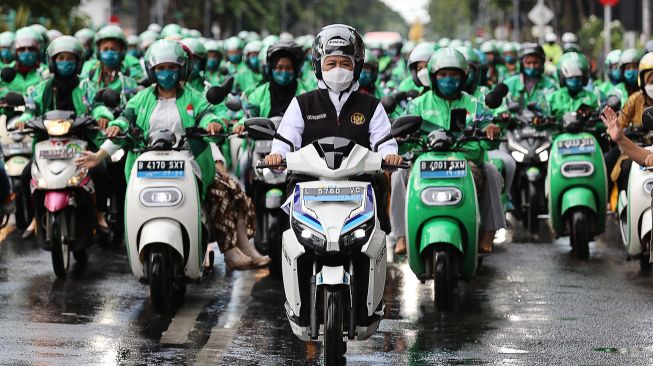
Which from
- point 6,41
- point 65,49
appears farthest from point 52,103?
point 6,41

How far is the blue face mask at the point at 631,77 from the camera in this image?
14117 mm

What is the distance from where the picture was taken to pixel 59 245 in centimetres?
1060

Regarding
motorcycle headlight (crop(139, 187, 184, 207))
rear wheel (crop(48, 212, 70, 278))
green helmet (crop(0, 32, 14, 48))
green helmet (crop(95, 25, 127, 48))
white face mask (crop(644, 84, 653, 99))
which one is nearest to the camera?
motorcycle headlight (crop(139, 187, 184, 207))

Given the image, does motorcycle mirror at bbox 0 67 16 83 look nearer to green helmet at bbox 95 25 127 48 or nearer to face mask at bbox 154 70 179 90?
green helmet at bbox 95 25 127 48

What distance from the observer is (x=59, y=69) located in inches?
452

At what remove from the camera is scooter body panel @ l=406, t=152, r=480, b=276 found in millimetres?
9492

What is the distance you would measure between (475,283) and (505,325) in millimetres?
1895

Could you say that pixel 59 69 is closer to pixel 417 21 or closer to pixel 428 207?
pixel 428 207

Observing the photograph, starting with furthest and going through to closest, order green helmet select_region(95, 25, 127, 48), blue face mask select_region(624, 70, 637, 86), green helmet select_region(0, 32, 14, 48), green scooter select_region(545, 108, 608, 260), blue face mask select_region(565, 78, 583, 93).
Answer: green helmet select_region(0, 32, 14, 48), green helmet select_region(95, 25, 127, 48), blue face mask select_region(624, 70, 637, 86), blue face mask select_region(565, 78, 583, 93), green scooter select_region(545, 108, 608, 260)

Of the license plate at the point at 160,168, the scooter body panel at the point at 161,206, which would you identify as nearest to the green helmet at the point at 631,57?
the scooter body panel at the point at 161,206

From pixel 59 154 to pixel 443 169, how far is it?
2881 millimetres

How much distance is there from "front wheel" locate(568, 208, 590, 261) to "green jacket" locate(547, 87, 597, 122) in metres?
1.18

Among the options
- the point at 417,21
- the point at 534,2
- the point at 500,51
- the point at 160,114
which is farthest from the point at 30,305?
the point at 417,21

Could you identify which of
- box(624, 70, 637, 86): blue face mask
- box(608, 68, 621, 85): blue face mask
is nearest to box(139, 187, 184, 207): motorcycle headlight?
box(624, 70, 637, 86): blue face mask
